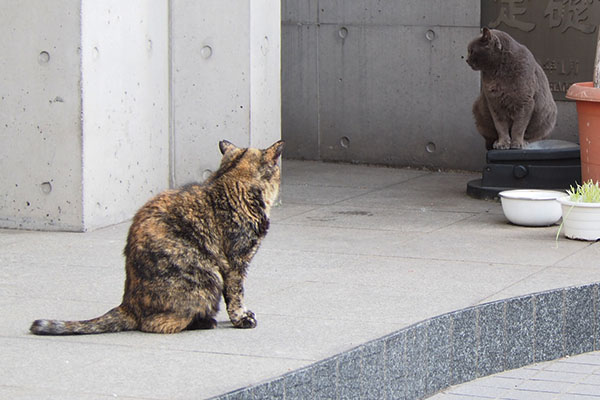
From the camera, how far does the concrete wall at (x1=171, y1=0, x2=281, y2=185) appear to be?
8031 mm

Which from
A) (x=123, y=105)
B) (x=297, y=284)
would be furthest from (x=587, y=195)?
(x=123, y=105)

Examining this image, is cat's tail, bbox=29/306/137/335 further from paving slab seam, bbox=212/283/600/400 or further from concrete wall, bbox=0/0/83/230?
concrete wall, bbox=0/0/83/230

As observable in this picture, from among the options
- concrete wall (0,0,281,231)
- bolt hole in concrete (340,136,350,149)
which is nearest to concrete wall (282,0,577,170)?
Answer: bolt hole in concrete (340,136,350,149)

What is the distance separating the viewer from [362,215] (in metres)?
8.07

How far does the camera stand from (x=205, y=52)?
8.13 m

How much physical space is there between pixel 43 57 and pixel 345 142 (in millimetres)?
4208

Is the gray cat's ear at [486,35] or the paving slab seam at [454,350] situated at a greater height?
the gray cat's ear at [486,35]

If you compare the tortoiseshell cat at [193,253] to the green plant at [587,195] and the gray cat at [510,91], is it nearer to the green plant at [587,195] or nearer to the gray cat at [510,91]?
the green plant at [587,195]

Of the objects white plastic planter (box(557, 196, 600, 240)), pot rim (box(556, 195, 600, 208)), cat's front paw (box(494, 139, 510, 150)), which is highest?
cat's front paw (box(494, 139, 510, 150))

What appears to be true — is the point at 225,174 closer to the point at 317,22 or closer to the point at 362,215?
the point at 362,215

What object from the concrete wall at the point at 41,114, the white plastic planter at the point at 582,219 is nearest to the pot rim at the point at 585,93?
the white plastic planter at the point at 582,219

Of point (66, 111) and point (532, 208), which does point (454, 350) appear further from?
point (66, 111)

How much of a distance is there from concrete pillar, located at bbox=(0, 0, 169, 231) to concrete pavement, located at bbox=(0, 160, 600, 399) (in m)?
0.23

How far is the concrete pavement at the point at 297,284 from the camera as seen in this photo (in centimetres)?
414
